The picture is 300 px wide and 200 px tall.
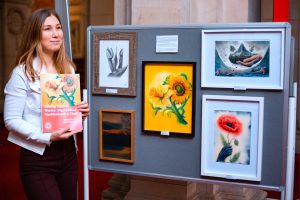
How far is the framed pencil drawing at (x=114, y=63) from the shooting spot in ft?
12.2

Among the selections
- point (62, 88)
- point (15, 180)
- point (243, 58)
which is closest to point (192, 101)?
point (243, 58)

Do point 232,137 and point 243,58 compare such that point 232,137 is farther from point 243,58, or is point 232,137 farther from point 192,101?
point 243,58

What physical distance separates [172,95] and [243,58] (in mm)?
608

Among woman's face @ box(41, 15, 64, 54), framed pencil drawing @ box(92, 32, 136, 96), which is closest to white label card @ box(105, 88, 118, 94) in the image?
framed pencil drawing @ box(92, 32, 136, 96)

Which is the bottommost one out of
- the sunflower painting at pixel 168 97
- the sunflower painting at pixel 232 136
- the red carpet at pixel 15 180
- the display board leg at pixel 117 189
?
the red carpet at pixel 15 180

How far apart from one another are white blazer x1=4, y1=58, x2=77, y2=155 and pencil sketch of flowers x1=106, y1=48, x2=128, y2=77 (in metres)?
0.99

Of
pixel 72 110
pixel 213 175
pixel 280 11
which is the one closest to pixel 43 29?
pixel 72 110

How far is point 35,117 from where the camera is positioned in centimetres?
285

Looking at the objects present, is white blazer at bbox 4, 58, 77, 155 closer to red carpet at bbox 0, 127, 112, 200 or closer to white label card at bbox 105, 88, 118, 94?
white label card at bbox 105, 88, 118, 94

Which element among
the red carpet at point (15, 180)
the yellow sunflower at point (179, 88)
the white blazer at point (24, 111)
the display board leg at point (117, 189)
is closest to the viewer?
the white blazer at point (24, 111)

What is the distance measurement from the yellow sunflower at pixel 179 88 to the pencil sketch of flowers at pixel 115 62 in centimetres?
44

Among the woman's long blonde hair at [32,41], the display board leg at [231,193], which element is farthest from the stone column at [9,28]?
the woman's long blonde hair at [32,41]

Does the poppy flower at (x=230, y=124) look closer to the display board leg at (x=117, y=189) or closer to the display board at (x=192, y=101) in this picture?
the display board at (x=192, y=101)

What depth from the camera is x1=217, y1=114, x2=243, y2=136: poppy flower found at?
3.40 m
